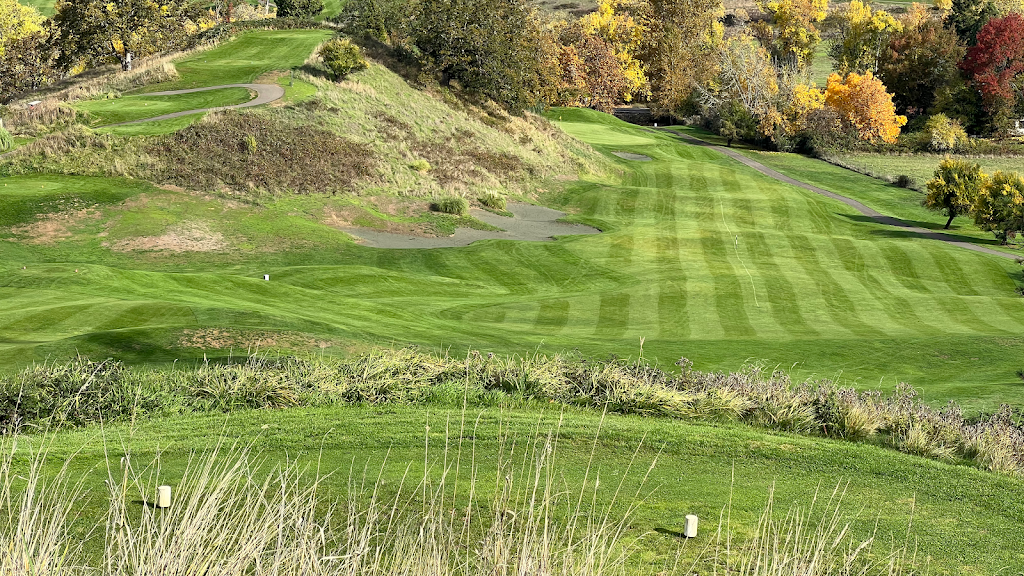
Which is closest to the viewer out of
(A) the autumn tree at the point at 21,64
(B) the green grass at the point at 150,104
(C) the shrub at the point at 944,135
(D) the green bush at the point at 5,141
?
(D) the green bush at the point at 5,141

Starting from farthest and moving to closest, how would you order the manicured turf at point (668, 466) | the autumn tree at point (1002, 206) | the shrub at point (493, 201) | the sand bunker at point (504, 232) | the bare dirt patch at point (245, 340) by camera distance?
the shrub at point (493, 201) → the autumn tree at point (1002, 206) → the sand bunker at point (504, 232) → the bare dirt patch at point (245, 340) → the manicured turf at point (668, 466)

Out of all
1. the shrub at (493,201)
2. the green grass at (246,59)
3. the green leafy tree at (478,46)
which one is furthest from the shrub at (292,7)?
the shrub at (493,201)

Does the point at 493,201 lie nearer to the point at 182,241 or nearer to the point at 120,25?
the point at 182,241

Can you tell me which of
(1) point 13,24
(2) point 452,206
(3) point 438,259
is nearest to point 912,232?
(2) point 452,206

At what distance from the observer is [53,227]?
3584 centimetres

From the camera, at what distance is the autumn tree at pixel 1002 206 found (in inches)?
2007

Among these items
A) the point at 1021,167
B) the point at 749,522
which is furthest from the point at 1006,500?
the point at 1021,167

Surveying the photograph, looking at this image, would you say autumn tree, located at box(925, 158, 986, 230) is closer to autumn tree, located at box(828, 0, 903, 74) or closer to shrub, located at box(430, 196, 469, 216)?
shrub, located at box(430, 196, 469, 216)

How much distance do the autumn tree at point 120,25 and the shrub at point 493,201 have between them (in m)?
27.6

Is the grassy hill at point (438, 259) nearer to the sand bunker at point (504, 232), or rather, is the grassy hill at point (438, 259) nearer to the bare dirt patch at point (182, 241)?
the bare dirt patch at point (182, 241)

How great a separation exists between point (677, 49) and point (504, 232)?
73.1m

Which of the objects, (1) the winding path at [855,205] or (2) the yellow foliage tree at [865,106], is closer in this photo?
(1) the winding path at [855,205]

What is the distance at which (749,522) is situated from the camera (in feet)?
29.0

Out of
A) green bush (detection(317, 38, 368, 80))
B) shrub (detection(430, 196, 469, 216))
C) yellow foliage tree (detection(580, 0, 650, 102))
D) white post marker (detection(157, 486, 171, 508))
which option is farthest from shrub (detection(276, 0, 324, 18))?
white post marker (detection(157, 486, 171, 508))
